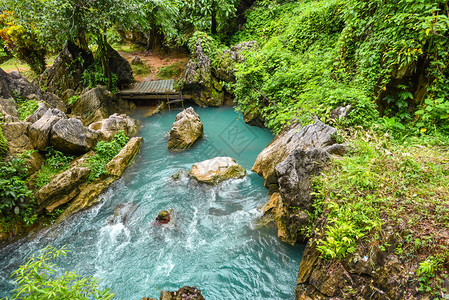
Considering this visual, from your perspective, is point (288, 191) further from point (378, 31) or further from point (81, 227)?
point (81, 227)

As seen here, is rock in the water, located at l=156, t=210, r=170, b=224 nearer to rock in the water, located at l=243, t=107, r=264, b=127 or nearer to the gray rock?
the gray rock

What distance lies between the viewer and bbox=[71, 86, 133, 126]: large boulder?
36.9 ft

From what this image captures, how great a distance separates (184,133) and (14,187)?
557cm

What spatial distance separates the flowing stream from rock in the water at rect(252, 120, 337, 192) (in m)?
0.79

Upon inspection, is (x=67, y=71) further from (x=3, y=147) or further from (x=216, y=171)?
(x=216, y=171)

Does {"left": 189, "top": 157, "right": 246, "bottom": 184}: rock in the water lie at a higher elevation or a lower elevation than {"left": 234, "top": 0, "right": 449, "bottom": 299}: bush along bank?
lower

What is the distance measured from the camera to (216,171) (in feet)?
24.3

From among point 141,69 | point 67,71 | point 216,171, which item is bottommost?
point 216,171

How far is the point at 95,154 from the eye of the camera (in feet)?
25.8

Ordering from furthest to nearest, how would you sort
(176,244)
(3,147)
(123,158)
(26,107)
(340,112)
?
(26,107) < (123,158) < (3,147) < (340,112) < (176,244)

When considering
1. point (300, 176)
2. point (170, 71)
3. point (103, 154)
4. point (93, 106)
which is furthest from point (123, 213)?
point (170, 71)

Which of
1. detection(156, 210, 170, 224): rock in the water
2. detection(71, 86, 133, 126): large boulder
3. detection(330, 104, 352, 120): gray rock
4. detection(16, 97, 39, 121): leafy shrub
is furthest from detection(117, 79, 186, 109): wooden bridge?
detection(330, 104, 352, 120): gray rock

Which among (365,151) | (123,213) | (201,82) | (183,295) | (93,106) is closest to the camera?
(183,295)

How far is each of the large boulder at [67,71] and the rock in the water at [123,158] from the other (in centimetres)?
713
